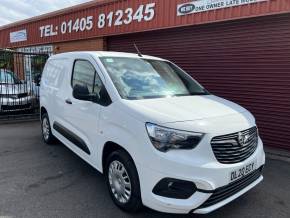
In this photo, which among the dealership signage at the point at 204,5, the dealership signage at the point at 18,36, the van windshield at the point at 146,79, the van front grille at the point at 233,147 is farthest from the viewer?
the dealership signage at the point at 18,36

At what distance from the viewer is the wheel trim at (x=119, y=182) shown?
3.39 meters

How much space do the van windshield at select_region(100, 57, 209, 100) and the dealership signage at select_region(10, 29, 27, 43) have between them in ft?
45.4

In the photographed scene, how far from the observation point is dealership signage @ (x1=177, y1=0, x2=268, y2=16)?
7.01m

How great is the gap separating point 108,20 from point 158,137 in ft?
27.7

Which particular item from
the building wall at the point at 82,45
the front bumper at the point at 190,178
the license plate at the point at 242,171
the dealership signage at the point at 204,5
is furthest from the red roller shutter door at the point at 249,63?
the front bumper at the point at 190,178

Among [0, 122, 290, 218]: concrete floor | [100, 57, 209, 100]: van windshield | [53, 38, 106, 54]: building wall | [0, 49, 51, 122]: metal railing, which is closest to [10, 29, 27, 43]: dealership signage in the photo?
[53, 38, 106, 54]: building wall

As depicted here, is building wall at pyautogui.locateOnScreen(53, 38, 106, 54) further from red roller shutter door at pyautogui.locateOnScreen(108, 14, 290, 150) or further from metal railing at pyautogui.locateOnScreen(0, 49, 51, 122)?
red roller shutter door at pyautogui.locateOnScreen(108, 14, 290, 150)

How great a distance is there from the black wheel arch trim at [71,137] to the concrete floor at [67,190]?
535mm

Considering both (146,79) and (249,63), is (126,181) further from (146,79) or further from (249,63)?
(249,63)

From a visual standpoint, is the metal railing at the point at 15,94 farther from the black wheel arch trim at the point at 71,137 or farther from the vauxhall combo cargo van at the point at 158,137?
the vauxhall combo cargo van at the point at 158,137

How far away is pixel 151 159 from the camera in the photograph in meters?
2.97

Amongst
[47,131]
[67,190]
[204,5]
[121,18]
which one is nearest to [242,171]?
[67,190]

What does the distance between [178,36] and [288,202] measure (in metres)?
5.83

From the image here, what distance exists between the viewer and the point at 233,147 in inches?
124
